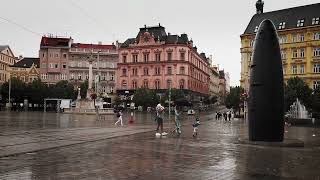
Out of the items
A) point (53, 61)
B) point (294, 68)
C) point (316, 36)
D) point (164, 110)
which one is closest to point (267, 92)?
point (164, 110)

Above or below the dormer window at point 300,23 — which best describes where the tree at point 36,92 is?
below

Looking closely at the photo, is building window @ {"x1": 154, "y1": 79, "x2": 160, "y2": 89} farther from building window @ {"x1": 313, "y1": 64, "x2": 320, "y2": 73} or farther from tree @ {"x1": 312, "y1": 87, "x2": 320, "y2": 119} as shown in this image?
tree @ {"x1": 312, "y1": 87, "x2": 320, "y2": 119}

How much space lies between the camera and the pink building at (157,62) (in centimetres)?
10781

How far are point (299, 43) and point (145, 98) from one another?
3686 centimetres

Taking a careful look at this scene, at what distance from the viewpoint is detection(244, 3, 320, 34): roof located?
80375 millimetres

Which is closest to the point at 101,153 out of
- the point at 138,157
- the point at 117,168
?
the point at 138,157

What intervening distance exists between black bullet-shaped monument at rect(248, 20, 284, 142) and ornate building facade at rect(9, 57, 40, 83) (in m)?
115

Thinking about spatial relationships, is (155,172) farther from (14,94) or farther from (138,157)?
(14,94)

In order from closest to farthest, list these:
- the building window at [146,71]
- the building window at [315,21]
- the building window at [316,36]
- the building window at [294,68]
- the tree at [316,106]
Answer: the tree at [316,106]
the building window at [316,36]
the building window at [315,21]
the building window at [294,68]
the building window at [146,71]

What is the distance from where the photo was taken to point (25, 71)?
5108 inches

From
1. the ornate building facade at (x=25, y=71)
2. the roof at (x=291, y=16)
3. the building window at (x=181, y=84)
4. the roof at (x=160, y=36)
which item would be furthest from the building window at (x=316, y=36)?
the ornate building facade at (x=25, y=71)

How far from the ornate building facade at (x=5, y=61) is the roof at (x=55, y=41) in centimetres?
1203

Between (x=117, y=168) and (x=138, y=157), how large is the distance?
8.17ft

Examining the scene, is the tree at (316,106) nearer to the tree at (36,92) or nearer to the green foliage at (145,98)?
the green foliage at (145,98)
